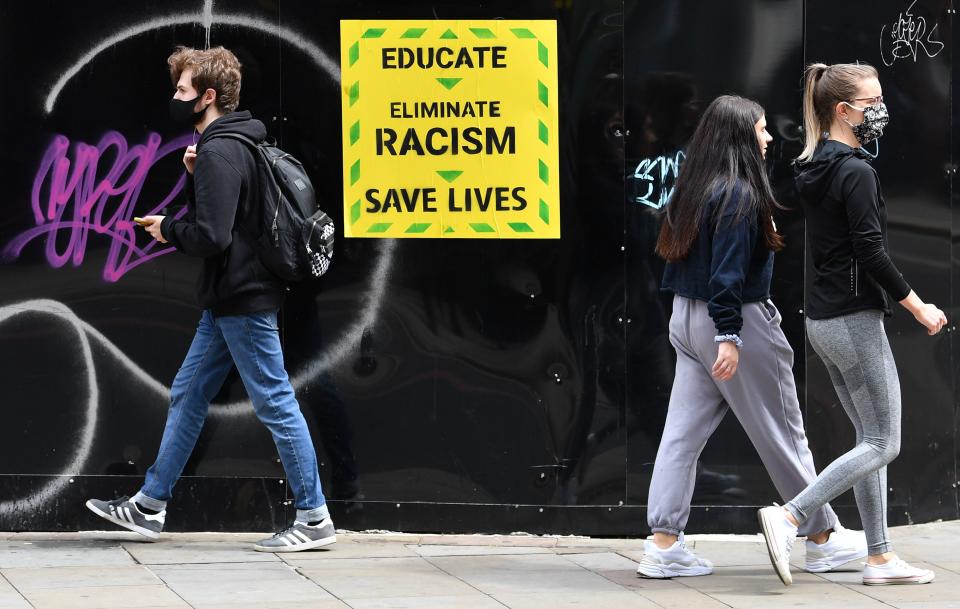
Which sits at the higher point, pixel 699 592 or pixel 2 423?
pixel 2 423

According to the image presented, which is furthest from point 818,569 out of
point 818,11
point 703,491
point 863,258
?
point 818,11

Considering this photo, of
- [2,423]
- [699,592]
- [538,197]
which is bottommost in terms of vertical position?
[699,592]

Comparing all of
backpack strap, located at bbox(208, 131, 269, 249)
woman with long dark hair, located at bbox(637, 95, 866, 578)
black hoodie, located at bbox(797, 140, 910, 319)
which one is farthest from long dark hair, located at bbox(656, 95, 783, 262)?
backpack strap, located at bbox(208, 131, 269, 249)

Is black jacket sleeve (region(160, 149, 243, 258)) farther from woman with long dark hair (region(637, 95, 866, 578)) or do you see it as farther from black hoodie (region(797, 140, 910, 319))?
black hoodie (region(797, 140, 910, 319))

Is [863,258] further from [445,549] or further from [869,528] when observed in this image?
[445,549]

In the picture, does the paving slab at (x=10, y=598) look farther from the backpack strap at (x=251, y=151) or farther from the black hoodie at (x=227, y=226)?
the backpack strap at (x=251, y=151)

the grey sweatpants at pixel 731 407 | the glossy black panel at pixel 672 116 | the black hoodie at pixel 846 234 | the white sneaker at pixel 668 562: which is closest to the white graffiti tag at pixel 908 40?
the glossy black panel at pixel 672 116

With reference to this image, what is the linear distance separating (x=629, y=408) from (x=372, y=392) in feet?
3.40

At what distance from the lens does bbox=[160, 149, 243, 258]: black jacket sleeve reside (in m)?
5.87

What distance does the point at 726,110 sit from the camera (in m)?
5.57

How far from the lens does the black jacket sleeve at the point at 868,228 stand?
5.33 m

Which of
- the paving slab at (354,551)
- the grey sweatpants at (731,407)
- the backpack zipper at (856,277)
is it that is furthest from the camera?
the paving slab at (354,551)

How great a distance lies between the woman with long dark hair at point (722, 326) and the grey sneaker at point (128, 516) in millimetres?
1918

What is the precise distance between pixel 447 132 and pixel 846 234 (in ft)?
5.57
